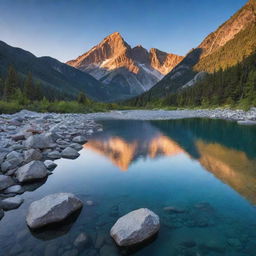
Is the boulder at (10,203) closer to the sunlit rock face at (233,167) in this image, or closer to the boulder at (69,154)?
the boulder at (69,154)

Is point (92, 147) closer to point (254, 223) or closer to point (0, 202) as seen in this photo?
point (0, 202)

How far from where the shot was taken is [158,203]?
4.91m

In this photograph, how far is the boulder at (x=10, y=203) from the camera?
4.39 m

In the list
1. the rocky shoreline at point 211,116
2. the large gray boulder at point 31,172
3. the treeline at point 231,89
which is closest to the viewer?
the large gray boulder at point 31,172

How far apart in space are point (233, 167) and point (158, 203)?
4706mm

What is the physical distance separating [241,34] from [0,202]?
162 m

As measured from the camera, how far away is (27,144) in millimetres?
8781

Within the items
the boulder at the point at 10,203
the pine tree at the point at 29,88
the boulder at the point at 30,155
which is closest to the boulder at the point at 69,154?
the boulder at the point at 30,155

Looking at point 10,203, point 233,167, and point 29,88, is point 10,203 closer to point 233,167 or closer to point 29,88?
point 233,167

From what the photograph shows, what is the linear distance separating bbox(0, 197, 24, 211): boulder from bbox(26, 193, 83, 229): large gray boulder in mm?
862

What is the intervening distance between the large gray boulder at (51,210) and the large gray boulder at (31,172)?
2.11m

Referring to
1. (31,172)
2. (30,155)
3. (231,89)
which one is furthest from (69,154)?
(231,89)

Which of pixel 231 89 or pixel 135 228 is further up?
pixel 231 89

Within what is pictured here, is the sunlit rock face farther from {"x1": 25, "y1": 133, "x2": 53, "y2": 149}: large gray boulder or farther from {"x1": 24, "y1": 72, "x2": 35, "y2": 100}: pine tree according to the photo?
{"x1": 24, "y1": 72, "x2": 35, "y2": 100}: pine tree
